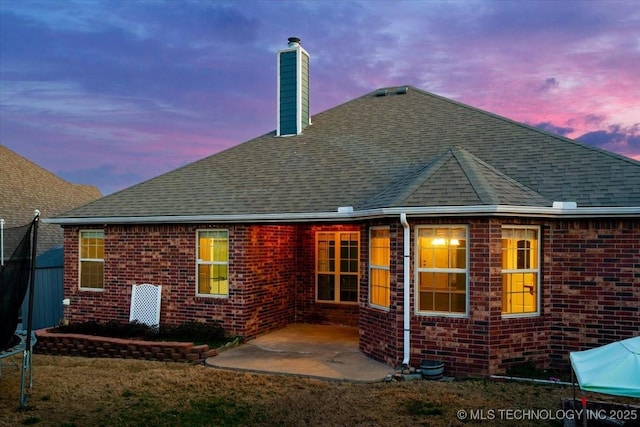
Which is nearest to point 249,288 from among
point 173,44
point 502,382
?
point 502,382

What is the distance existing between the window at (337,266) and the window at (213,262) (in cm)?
290

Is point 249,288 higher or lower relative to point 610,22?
lower

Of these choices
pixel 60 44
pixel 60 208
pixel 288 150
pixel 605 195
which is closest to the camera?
pixel 605 195

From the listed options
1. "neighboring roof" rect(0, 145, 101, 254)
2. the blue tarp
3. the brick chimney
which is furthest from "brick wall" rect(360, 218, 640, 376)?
"neighboring roof" rect(0, 145, 101, 254)

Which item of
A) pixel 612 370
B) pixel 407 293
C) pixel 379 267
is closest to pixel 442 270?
pixel 407 293

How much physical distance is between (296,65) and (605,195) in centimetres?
929

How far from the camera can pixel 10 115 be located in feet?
79.3

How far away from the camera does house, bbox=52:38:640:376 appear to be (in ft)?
27.9

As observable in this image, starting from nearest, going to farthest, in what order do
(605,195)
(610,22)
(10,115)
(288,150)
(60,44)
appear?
(605,195) < (610,22) < (288,150) < (60,44) < (10,115)

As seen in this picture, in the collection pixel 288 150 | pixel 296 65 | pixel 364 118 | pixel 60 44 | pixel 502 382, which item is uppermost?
pixel 60 44

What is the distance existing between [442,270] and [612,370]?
14.2 ft

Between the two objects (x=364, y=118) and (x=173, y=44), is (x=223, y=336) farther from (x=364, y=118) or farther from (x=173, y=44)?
(x=173, y=44)

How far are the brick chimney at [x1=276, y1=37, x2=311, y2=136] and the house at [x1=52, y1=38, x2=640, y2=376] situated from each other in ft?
0.14

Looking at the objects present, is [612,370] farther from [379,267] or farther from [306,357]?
[306,357]
